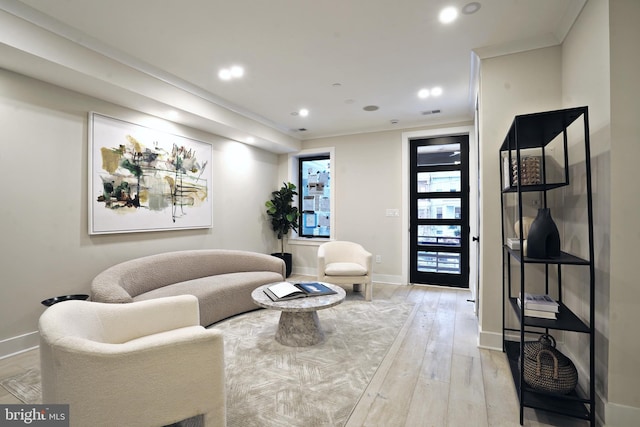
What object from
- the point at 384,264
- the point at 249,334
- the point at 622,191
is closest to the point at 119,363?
the point at 249,334

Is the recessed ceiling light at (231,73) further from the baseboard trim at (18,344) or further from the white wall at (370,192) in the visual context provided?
the baseboard trim at (18,344)

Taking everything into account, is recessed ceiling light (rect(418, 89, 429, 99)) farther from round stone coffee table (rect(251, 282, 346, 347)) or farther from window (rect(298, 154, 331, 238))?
round stone coffee table (rect(251, 282, 346, 347))

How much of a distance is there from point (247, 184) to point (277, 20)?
10.5ft

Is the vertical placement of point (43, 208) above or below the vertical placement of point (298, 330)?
above

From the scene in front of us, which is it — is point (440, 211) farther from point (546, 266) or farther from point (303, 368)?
point (303, 368)

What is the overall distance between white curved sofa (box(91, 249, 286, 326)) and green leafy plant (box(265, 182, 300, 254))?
4.89ft

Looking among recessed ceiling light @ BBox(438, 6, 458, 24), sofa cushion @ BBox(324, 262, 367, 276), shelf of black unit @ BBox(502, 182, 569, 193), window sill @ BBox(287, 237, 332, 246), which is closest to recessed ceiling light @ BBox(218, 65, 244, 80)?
recessed ceiling light @ BBox(438, 6, 458, 24)

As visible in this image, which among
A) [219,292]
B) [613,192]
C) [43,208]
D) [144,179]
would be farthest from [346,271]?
[43,208]

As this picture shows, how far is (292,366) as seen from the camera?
2400 millimetres

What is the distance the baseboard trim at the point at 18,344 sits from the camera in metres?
2.54

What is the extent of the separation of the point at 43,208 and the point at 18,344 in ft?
3.93

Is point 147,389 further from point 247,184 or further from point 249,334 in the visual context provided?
point 247,184

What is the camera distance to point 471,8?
2256 millimetres

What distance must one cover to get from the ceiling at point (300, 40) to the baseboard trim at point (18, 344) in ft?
7.57
